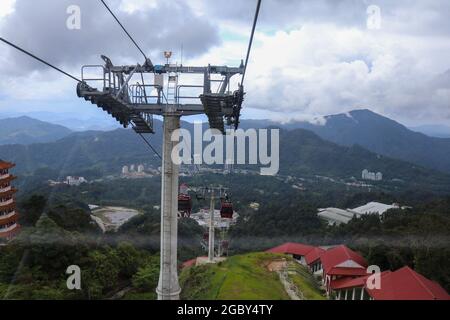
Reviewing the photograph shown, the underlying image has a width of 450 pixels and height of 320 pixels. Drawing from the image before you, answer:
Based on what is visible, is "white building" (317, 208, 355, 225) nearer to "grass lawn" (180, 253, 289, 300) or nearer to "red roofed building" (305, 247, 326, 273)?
"red roofed building" (305, 247, 326, 273)

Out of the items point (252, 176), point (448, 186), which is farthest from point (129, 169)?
point (448, 186)

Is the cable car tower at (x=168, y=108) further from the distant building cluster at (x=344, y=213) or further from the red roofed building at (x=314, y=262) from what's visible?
the distant building cluster at (x=344, y=213)

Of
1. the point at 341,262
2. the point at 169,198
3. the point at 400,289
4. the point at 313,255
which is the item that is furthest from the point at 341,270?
the point at 169,198

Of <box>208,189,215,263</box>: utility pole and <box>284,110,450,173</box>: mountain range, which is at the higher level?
<box>284,110,450,173</box>: mountain range

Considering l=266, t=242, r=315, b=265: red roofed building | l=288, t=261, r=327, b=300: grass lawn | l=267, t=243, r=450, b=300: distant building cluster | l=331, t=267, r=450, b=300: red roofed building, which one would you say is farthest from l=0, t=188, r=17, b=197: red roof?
l=331, t=267, r=450, b=300: red roofed building

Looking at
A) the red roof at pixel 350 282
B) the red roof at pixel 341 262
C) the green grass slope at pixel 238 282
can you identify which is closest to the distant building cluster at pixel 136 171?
the red roof at pixel 341 262
